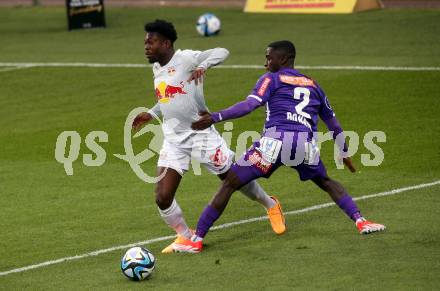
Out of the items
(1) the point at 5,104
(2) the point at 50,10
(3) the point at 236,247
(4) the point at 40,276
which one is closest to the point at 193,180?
(3) the point at 236,247

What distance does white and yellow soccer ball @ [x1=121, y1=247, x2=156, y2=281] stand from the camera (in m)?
11.4

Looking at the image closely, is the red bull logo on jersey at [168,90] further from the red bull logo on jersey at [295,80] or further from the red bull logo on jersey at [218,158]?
the red bull logo on jersey at [295,80]

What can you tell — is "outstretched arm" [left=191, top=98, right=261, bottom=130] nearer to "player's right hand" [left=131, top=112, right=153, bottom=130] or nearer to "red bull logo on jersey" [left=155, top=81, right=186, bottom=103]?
"red bull logo on jersey" [left=155, top=81, right=186, bottom=103]

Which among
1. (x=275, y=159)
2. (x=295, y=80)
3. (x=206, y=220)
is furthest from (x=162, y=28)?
(x=206, y=220)

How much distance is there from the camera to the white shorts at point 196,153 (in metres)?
12.8

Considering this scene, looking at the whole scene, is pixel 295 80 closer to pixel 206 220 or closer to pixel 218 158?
pixel 218 158

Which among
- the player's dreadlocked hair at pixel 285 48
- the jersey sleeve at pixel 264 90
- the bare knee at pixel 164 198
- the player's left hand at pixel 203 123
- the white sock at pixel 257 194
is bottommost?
the white sock at pixel 257 194

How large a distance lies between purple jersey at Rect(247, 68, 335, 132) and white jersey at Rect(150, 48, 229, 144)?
2.08ft

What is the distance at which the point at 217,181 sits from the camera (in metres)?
16.3

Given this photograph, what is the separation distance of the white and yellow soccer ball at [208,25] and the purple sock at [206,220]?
17770 mm

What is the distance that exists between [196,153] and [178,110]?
1.68ft

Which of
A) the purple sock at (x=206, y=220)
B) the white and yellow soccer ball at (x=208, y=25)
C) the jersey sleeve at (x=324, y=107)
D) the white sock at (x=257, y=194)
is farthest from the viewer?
the white and yellow soccer ball at (x=208, y=25)

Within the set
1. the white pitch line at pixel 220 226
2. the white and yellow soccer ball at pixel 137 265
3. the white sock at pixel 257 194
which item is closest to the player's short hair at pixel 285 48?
the white sock at pixel 257 194

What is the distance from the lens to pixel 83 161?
1792 centimetres
